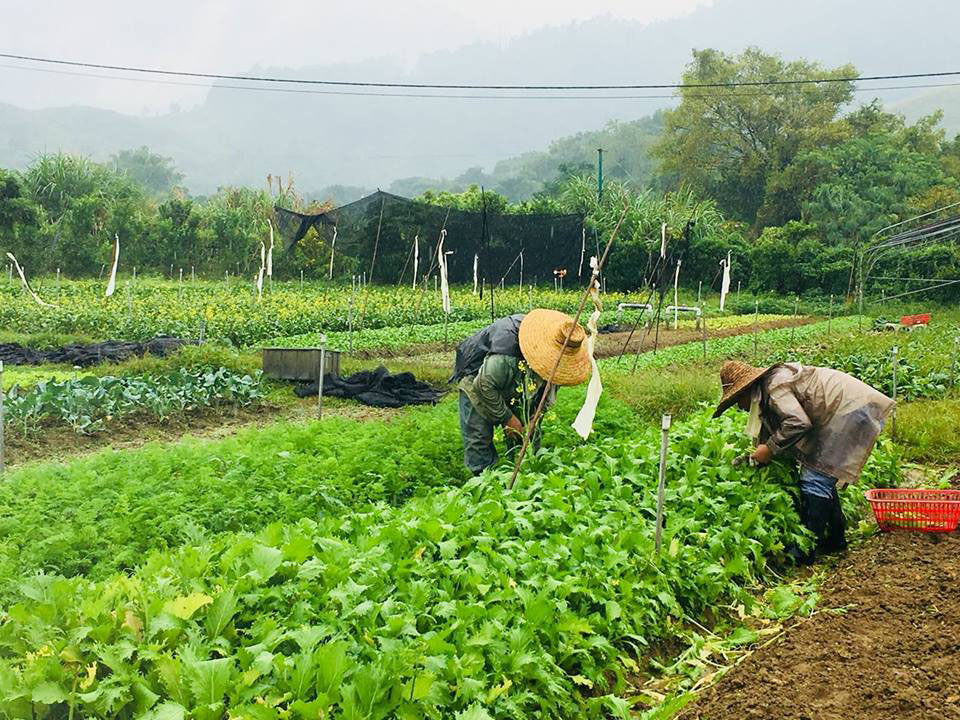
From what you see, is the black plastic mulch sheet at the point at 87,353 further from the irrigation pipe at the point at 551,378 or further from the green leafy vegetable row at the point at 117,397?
the irrigation pipe at the point at 551,378

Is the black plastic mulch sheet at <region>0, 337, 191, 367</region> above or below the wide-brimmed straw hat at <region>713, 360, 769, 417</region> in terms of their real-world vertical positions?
below

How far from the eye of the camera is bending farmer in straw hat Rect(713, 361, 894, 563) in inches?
241

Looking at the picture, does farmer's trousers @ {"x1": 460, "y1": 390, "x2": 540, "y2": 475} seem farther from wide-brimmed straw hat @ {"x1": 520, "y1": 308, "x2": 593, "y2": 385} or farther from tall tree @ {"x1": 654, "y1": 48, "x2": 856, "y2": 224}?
tall tree @ {"x1": 654, "y1": 48, "x2": 856, "y2": 224}

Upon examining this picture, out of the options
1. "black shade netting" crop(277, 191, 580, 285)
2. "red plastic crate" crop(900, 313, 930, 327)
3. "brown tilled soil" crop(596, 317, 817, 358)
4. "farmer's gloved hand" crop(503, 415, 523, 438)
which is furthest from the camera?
"black shade netting" crop(277, 191, 580, 285)

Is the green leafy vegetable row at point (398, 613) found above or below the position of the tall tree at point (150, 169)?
below

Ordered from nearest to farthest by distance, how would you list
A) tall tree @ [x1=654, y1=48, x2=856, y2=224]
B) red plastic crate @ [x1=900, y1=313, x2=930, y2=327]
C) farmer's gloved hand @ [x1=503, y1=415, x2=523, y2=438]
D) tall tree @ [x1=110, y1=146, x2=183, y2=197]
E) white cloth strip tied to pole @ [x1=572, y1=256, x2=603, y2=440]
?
1. white cloth strip tied to pole @ [x1=572, y1=256, x2=603, y2=440]
2. farmer's gloved hand @ [x1=503, y1=415, x2=523, y2=438]
3. red plastic crate @ [x1=900, y1=313, x2=930, y2=327]
4. tall tree @ [x1=654, y1=48, x2=856, y2=224]
5. tall tree @ [x1=110, y1=146, x2=183, y2=197]

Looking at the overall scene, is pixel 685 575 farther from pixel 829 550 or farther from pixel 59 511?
pixel 59 511

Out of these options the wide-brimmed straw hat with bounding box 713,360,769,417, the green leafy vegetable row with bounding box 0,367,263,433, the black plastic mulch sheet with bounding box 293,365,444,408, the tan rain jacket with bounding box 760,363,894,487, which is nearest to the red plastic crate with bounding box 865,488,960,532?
the tan rain jacket with bounding box 760,363,894,487

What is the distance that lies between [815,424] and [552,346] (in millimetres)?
1968

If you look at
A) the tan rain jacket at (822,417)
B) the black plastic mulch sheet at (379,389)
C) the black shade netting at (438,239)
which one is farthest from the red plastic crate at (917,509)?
the black shade netting at (438,239)

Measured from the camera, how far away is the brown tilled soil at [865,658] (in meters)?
3.81

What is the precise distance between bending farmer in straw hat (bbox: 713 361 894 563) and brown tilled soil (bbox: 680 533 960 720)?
595 millimetres

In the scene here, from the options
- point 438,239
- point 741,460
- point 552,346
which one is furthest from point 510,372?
point 438,239

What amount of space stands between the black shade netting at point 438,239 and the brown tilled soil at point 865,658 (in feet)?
68.4
